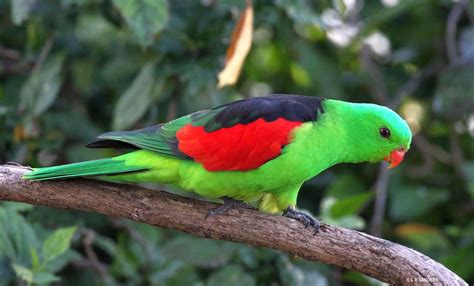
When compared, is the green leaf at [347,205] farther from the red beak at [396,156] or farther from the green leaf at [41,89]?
the green leaf at [41,89]

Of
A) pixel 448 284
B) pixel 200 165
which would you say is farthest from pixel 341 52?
pixel 448 284

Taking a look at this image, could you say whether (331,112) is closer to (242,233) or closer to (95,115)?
(242,233)

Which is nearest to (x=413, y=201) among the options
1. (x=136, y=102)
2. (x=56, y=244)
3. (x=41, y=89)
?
(x=136, y=102)

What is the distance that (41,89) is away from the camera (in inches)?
160

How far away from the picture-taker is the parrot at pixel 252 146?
2.96 metres

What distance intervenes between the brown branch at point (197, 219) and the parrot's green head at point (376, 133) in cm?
44

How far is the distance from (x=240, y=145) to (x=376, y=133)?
0.55 metres

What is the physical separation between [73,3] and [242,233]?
1.80 m

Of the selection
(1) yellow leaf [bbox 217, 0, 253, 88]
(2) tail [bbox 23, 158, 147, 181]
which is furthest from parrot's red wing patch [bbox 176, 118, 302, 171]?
(1) yellow leaf [bbox 217, 0, 253, 88]

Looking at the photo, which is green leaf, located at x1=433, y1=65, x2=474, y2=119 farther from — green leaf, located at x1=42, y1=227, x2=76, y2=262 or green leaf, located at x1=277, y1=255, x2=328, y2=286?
green leaf, located at x1=42, y1=227, x2=76, y2=262

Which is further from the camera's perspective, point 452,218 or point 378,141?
point 452,218

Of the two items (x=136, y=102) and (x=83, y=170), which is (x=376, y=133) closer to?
(x=83, y=170)

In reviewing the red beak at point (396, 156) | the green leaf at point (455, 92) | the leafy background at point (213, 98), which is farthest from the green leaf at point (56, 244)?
the green leaf at point (455, 92)

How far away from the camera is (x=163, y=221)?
2850mm
